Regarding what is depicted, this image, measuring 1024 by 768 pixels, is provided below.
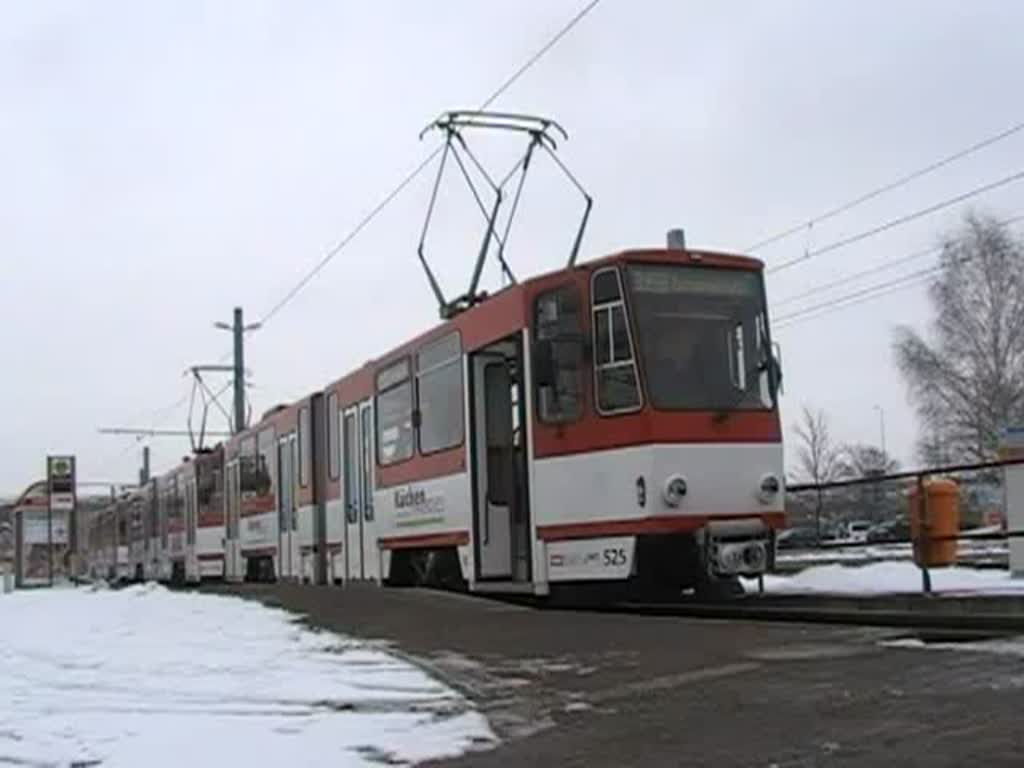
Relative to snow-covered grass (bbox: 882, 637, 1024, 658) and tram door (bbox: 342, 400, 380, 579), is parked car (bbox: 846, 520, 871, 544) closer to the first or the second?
tram door (bbox: 342, 400, 380, 579)

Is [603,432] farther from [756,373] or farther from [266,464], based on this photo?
[266,464]

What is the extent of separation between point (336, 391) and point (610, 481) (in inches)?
360

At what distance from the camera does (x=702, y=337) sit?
1386 cm

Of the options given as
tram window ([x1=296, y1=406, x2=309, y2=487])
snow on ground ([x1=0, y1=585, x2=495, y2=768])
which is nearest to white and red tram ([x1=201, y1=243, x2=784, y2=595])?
snow on ground ([x1=0, y1=585, x2=495, y2=768])

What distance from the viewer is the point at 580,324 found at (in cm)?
1398

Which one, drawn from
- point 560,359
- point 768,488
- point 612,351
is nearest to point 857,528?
point 768,488

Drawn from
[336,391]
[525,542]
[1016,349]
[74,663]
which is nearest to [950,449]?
[1016,349]

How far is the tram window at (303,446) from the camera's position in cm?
2403

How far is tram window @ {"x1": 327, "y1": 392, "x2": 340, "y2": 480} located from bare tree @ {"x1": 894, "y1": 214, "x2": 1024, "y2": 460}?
A: 40.4m

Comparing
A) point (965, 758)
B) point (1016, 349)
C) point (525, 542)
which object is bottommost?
point (965, 758)

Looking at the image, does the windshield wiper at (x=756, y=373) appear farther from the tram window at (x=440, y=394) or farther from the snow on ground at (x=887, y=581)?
the tram window at (x=440, y=394)

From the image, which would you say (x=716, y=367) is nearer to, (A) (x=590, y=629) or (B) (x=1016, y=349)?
(A) (x=590, y=629)

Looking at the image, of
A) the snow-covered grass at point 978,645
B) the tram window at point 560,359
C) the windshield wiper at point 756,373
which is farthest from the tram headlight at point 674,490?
the snow-covered grass at point 978,645

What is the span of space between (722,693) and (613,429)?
5736mm
